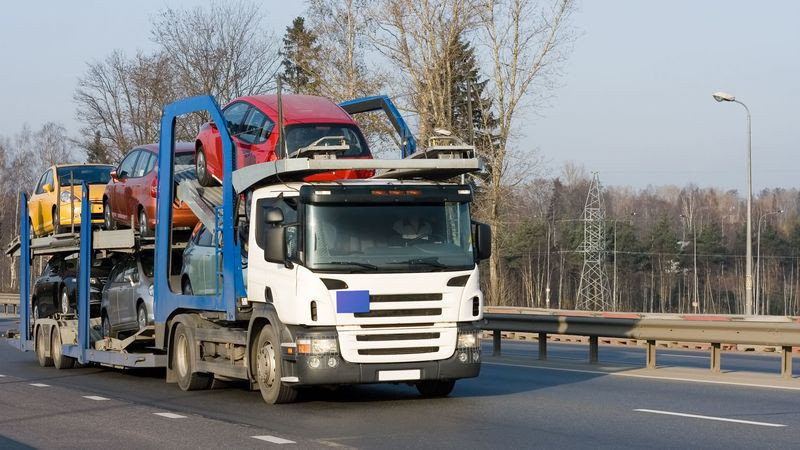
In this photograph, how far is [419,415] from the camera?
11.9 meters

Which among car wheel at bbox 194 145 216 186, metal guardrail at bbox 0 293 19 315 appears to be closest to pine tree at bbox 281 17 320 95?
metal guardrail at bbox 0 293 19 315

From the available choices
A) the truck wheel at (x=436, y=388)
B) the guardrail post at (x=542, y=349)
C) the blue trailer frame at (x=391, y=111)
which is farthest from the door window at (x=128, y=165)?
the guardrail post at (x=542, y=349)

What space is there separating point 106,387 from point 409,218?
574cm

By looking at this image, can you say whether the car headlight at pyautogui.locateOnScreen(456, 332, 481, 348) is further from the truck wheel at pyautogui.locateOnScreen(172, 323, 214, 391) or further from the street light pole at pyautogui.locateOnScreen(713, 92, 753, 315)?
the street light pole at pyautogui.locateOnScreen(713, 92, 753, 315)

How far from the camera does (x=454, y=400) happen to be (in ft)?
43.4

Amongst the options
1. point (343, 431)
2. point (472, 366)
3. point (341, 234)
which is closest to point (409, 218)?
point (341, 234)

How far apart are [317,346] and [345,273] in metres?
0.77

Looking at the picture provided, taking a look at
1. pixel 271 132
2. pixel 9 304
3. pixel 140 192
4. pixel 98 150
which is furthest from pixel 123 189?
pixel 98 150

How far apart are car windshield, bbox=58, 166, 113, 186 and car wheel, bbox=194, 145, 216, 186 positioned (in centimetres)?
569

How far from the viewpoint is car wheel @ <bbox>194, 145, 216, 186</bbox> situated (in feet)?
48.1

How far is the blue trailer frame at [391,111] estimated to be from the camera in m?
15.6

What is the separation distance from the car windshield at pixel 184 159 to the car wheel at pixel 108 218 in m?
2.74

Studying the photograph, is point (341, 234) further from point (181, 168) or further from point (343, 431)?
point (181, 168)

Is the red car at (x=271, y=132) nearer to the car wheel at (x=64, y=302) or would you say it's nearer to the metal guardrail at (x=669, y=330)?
the metal guardrail at (x=669, y=330)
